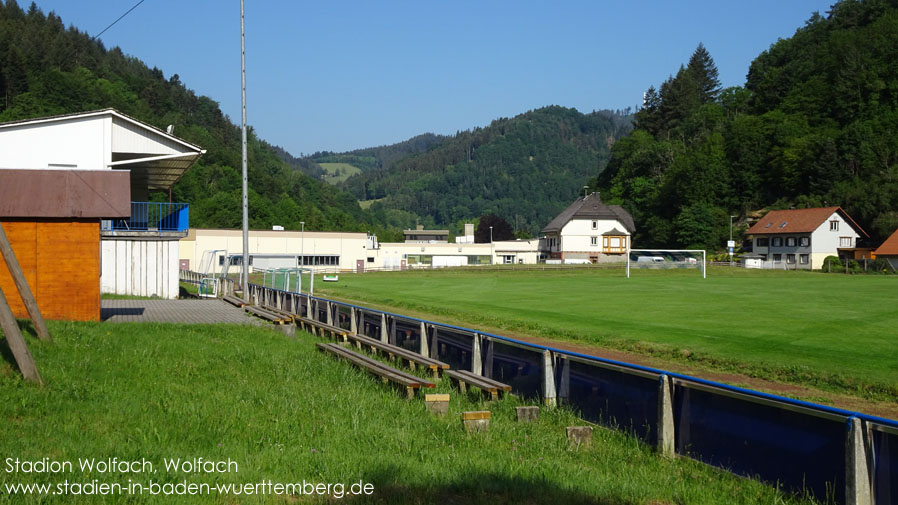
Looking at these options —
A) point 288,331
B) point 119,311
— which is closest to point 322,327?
point 288,331

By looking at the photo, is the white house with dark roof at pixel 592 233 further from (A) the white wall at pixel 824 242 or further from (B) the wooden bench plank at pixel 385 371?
(B) the wooden bench plank at pixel 385 371

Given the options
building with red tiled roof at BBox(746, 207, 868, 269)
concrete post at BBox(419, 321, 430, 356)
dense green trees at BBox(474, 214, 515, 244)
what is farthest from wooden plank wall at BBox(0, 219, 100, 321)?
dense green trees at BBox(474, 214, 515, 244)

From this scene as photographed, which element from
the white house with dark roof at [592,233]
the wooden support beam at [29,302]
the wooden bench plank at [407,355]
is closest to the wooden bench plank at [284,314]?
the wooden bench plank at [407,355]

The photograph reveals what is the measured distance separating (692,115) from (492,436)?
511 ft

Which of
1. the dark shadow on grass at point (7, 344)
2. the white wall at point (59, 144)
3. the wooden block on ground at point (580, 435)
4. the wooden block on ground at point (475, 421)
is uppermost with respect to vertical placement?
the white wall at point (59, 144)

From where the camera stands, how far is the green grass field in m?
17.8

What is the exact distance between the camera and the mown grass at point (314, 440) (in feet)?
23.7

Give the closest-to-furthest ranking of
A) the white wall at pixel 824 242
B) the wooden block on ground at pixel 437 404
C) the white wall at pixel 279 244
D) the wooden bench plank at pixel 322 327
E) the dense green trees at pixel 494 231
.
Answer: the wooden block on ground at pixel 437 404
the wooden bench plank at pixel 322 327
the white wall at pixel 279 244
the white wall at pixel 824 242
the dense green trees at pixel 494 231

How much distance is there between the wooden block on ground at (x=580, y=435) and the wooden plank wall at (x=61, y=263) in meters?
16.0

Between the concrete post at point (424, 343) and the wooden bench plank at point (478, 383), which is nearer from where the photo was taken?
the wooden bench plank at point (478, 383)

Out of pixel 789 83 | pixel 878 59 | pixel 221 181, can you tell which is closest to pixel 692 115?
pixel 789 83

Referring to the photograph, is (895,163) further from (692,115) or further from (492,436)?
(492,436)

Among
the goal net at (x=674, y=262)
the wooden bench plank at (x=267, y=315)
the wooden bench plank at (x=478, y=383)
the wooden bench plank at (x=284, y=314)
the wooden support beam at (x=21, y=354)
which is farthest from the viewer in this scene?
the goal net at (x=674, y=262)

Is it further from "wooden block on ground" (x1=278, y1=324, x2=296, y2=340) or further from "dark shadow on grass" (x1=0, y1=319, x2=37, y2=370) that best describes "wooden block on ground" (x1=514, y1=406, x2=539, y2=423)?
"wooden block on ground" (x1=278, y1=324, x2=296, y2=340)
